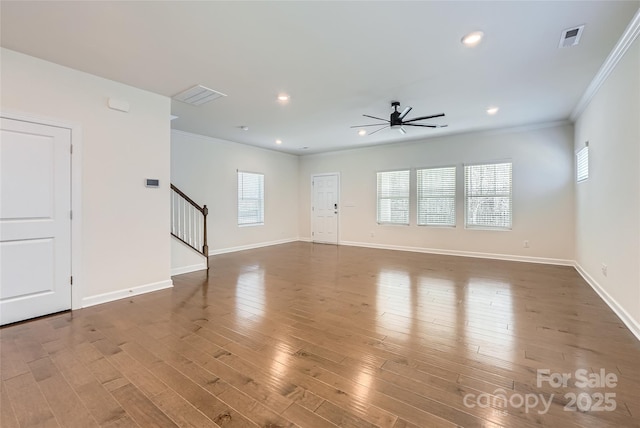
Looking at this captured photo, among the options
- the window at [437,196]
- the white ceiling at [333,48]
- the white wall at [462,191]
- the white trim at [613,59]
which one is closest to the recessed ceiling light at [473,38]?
the white ceiling at [333,48]

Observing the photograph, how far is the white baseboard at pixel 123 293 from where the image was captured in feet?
11.0

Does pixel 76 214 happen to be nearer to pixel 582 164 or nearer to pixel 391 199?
pixel 391 199

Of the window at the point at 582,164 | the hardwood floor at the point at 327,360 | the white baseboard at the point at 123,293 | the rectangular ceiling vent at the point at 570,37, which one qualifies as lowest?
the hardwood floor at the point at 327,360

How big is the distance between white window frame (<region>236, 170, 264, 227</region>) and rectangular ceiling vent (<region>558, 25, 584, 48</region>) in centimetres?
624

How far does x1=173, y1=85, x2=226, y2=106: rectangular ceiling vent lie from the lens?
3.78 m

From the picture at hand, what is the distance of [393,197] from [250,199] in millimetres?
3699

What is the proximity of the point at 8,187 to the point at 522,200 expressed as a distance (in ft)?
25.2

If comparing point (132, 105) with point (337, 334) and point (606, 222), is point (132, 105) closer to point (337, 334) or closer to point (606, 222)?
point (337, 334)

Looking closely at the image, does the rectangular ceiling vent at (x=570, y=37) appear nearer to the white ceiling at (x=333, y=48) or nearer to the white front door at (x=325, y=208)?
the white ceiling at (x=333, y=48)

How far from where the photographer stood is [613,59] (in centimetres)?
296

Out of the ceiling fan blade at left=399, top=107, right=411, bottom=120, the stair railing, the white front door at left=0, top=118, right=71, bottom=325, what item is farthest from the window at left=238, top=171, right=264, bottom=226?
the ceiling fan blade at left=399, top=107, right=411, bottom=120

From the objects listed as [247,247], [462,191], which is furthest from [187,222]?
[462,191]

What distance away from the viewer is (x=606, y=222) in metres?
3.38

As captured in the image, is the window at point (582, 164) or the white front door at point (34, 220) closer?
the white front door at point (34, 220)
